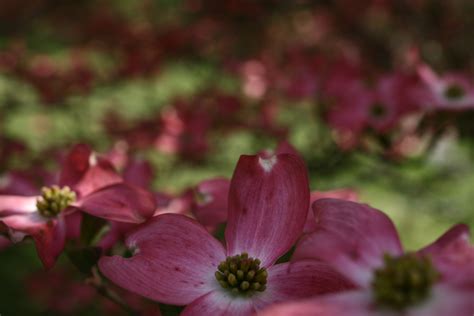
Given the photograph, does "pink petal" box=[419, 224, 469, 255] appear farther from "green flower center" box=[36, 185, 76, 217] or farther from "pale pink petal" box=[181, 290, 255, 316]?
"green flower center" box=[36, 185, 76, 217]

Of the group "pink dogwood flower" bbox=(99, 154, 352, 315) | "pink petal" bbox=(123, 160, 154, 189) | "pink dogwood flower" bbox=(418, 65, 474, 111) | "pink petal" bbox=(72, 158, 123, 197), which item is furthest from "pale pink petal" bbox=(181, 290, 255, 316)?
"pink dogwood flower" bbox=(418, 65, 474, 111)

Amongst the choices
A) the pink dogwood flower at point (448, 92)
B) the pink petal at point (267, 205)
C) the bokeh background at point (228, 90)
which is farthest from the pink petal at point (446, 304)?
the bokeh background at point (228, 90)

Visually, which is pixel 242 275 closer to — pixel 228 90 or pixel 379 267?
pixel 379 267

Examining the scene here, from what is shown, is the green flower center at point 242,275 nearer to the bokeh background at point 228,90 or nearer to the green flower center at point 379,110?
the green flower center at point 379,110

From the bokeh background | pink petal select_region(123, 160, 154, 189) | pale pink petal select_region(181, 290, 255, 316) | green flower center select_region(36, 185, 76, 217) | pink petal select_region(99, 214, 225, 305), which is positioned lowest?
the bokeh background

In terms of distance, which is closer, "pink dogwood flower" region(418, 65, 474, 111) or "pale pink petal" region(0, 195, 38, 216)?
"pale pink petal" region(0, 195, 38, 216)

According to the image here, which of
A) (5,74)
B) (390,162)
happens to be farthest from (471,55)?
(5,74)

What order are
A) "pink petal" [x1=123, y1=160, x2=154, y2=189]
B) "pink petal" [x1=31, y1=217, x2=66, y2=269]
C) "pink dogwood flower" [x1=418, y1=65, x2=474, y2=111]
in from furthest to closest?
1. "pink dogwood flower" [x1=418, y1=65, x2=474, y2=111]
2. "pink petal" [x1=123, y1=160, x2=154, y2=189]
3. "pink petal" [x1=31, y1=217, x2=66, y2=269]

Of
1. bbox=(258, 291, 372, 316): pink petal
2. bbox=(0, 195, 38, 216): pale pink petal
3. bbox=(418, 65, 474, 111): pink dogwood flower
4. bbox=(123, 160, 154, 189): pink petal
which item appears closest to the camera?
bbox=(258, 291, 372, 316): pink petal
